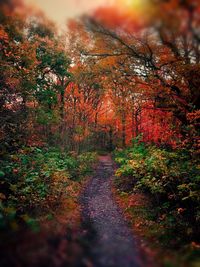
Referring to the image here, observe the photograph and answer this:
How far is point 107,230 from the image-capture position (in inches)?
317

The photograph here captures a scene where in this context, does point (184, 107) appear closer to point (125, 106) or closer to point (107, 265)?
point (125, 106)

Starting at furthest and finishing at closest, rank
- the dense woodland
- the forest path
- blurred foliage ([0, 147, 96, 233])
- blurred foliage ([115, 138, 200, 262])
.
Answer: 1. blurred foliage ([0, 147, 96, 233])
2. blurred foliage ([115, 138, 200, 262])
3. the dense woodland
4. the forest path

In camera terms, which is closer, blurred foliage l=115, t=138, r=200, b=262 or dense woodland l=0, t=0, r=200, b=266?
dense woodland l=0, t=0, r=200, b=266

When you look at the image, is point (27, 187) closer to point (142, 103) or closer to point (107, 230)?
point (107, 230)

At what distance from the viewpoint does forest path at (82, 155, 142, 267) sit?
423cm

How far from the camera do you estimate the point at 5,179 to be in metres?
8.75

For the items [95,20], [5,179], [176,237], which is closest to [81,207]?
[5,179]

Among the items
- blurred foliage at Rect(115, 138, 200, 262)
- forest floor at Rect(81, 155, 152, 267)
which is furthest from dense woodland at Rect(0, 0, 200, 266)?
forest floor at Rect(81, 155, 152, 267)

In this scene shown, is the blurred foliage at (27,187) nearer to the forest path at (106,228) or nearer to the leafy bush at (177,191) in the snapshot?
the forest path at (106,228)

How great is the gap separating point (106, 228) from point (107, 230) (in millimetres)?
190

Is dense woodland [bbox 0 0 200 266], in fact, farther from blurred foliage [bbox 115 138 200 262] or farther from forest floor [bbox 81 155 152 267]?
forest floor [bbox 81 155 152 267]

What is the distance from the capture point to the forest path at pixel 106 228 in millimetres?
4227

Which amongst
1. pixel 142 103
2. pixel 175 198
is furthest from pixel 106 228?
Result: pixel 142 103

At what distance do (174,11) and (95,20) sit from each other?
2.99 m
